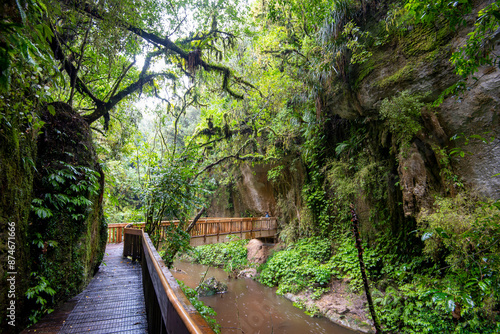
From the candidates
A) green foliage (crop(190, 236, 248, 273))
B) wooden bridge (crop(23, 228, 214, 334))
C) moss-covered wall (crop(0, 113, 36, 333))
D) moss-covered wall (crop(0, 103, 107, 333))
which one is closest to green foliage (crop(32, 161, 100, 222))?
moss-covered wall (crop(0, 103, 107, 333))

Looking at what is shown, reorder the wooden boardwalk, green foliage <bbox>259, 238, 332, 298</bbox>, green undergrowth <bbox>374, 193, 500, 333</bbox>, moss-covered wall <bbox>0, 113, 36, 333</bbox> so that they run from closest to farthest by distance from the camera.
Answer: moss-covered wall <bbox>0, 113, 36, 333</bbox>
the wooden boardwalk
green undergrowth <bbox>374, 193, 500, 333</bbox>
green foliage <bbox>259, 238, 332, 298</bbox>

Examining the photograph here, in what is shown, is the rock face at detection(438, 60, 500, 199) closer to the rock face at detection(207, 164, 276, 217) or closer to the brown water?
the brown water

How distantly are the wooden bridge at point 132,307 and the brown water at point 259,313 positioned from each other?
2.58 meters

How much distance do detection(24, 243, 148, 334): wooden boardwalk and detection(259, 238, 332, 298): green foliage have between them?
5920 millimetres

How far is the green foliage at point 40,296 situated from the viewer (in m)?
3.11

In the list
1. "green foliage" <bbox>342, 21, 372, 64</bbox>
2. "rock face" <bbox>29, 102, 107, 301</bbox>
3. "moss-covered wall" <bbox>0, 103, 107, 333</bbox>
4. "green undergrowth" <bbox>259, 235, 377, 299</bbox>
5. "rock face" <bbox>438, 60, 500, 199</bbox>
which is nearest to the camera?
"moss-covered wall" <bbox>0, 103, 107, 333</bbox>

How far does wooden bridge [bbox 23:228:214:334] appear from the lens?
1.46m

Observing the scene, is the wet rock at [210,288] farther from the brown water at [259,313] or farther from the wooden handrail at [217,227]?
the wooden handrail at [217,227]

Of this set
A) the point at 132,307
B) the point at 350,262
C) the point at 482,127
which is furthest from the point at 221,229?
the point at 482,127

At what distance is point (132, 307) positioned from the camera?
3.73 meters

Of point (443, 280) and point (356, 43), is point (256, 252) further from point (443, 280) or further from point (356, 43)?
point (356, 43)

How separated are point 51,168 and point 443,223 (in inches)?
306

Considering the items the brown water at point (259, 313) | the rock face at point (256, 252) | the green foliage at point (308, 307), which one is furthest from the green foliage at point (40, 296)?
the rock face at point (256, 252)

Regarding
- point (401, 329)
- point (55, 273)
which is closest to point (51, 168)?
point (55, 273)
